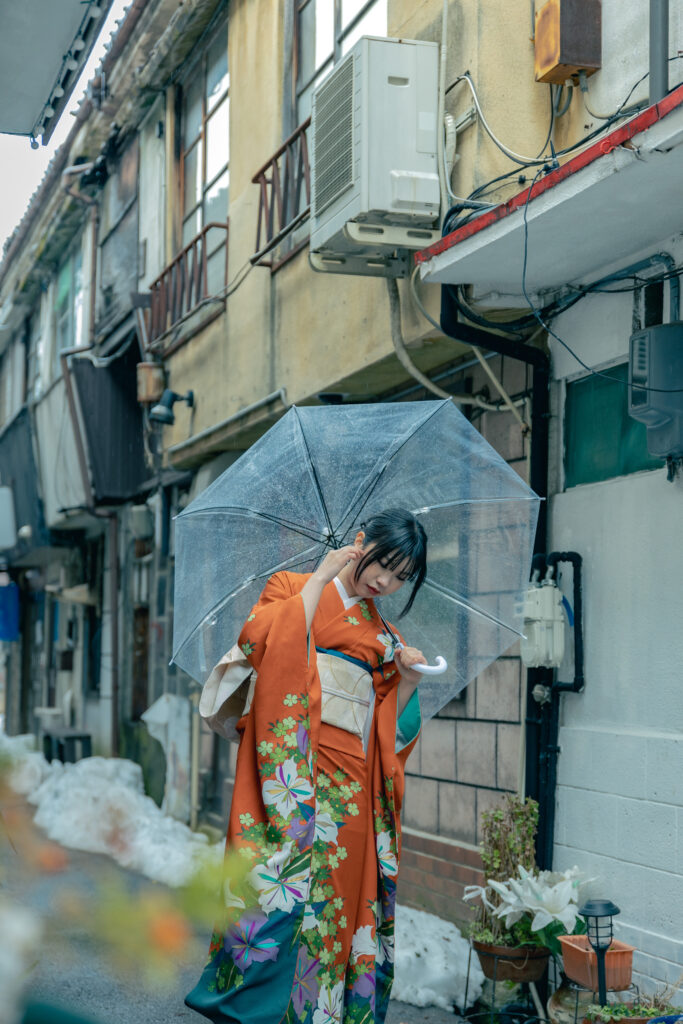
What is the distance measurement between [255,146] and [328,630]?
613 centimetres

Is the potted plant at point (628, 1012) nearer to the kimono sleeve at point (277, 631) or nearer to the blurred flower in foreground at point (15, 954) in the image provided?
the kimono sleeve at point (277, 631)

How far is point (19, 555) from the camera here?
61.1ft

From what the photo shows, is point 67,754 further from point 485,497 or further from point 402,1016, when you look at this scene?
point 485,497

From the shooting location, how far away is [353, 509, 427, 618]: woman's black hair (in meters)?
3.90

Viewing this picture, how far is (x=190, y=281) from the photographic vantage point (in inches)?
421

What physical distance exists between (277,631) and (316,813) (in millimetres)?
662

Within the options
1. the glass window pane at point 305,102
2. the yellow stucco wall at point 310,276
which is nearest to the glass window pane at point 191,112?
the yellow stucco wall at point 310,276

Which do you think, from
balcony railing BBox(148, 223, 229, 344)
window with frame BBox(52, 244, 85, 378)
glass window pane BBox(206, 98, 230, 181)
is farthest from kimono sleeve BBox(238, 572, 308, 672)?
window with frame BBox(52, 244, 85, 378)

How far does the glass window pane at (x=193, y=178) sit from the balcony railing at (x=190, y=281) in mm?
619

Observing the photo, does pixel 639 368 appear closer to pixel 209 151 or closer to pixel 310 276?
pixel 310 276

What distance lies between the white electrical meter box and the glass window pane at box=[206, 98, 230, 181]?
6.14 metres

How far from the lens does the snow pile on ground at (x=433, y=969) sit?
5.61 m

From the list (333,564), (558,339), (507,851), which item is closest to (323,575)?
(333,564)

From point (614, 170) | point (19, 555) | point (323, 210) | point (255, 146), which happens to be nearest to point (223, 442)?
point (255, 146)
